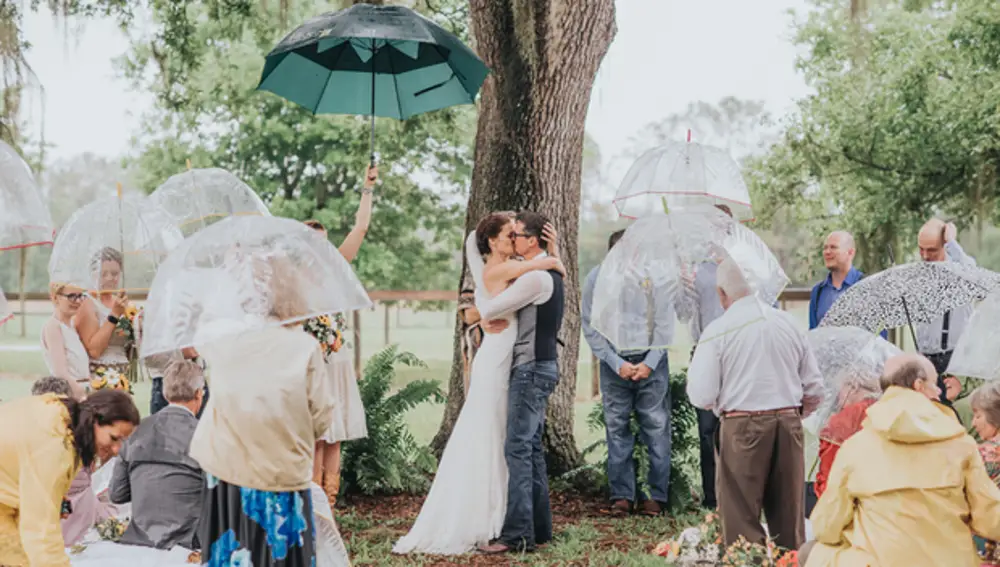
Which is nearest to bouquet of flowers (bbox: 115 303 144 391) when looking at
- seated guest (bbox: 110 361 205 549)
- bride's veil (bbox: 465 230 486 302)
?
seated guest (bbox: 110 361 205 549)

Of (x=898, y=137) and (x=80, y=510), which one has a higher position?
(x=898, y=137)

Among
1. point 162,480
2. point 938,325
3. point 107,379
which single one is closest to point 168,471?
point 162,480

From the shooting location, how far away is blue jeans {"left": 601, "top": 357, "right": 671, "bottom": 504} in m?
7.13

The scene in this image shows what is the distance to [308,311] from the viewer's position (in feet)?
12.2

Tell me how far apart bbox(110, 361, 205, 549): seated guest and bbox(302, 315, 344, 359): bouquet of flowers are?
1.54 metres

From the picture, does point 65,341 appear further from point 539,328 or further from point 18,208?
point 539,328

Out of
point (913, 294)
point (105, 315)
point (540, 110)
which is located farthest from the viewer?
point (540, 110)

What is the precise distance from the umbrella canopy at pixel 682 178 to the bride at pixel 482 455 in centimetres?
177

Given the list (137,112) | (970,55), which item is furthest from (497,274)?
(137,112)

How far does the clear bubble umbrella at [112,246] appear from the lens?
6.25 metres

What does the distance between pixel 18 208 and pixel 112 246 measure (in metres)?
0.67

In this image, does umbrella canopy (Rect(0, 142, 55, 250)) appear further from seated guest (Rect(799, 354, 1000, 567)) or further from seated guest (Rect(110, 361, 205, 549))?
seated guest (Rect(799, 354, 1000, 567))

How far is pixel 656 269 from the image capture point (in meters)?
5.36

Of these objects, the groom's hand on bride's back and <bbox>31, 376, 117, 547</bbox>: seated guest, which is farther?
the groom's hand on bride's back
